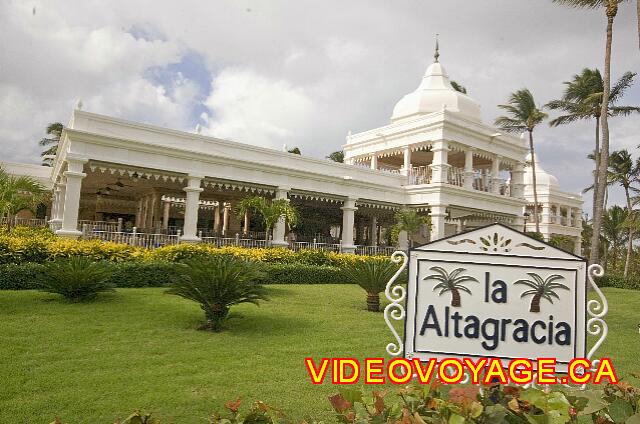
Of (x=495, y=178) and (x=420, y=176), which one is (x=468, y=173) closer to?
(x=420, y=176)

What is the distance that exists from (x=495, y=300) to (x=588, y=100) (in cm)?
2505

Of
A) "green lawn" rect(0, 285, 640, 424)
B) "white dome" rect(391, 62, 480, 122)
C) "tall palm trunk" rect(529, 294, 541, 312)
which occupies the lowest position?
"green lawn" rect(0, 285, 640, 424)

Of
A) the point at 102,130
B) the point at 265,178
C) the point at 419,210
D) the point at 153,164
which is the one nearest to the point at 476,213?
the point at 419,210

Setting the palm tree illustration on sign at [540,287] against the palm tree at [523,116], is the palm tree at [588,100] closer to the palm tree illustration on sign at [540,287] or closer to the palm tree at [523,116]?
the palm tree at [523,116]

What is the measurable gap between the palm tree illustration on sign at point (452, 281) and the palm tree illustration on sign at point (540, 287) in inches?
12.1

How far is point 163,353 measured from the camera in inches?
234

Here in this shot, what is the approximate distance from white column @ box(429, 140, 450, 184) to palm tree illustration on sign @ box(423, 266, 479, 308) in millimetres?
20174

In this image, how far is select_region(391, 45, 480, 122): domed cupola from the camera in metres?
25.9

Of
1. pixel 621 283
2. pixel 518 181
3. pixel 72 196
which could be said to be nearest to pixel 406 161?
pixel 518 181

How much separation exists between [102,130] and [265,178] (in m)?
6.20

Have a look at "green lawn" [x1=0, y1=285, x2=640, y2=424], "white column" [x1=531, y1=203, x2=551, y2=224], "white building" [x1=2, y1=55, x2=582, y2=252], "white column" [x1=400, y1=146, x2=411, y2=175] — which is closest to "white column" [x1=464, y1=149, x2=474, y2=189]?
"white building" [x1=2, y1=55, x2=582, y2=252]

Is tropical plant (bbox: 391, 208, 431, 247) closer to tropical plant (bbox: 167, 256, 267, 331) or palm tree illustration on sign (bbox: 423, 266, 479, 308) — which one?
tropical plant (bbox: 167, 256, 267, 331)

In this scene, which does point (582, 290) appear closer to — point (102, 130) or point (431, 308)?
point (431, 308)

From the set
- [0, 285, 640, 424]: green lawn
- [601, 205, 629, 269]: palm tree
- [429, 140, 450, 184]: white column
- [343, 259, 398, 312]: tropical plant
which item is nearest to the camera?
[0, 285, 640, 424]: green lawn
